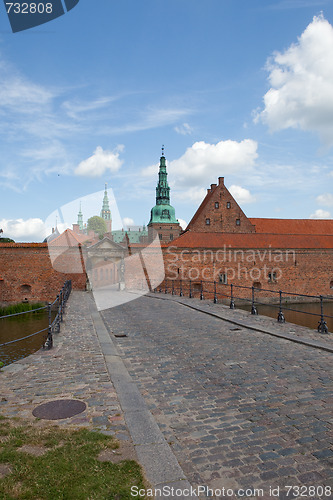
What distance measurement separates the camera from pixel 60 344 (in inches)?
332

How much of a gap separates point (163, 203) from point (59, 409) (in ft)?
189

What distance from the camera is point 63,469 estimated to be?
118 inches

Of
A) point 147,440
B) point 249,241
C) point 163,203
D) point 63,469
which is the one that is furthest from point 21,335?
point 163,203

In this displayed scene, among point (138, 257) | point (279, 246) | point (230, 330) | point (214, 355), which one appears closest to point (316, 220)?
point (279, 246)

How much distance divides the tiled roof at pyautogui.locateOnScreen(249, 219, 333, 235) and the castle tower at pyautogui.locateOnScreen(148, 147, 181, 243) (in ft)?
67.0

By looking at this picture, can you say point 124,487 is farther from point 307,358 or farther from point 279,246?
point 279,246

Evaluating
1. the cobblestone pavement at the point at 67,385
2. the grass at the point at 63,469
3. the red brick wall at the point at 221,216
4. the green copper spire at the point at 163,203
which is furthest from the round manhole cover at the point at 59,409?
the green copper spire at the point at 163,203

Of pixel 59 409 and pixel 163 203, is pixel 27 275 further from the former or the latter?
pixel 163 203

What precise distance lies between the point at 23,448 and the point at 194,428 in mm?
1785

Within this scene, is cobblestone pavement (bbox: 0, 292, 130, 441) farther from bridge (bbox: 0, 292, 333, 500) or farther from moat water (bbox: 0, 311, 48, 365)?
moat water (bbox: 0, 311, 48, 365)

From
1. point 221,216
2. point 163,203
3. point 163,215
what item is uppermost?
point 163,203

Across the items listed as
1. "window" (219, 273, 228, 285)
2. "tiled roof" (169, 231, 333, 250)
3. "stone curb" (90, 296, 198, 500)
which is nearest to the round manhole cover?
"stone curb" (90, 296, 198, 500)

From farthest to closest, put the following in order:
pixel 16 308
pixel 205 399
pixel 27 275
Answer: pixel 27 275, pixel 16 308, pixel 205 399

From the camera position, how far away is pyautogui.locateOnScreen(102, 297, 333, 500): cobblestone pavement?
10.1ft
